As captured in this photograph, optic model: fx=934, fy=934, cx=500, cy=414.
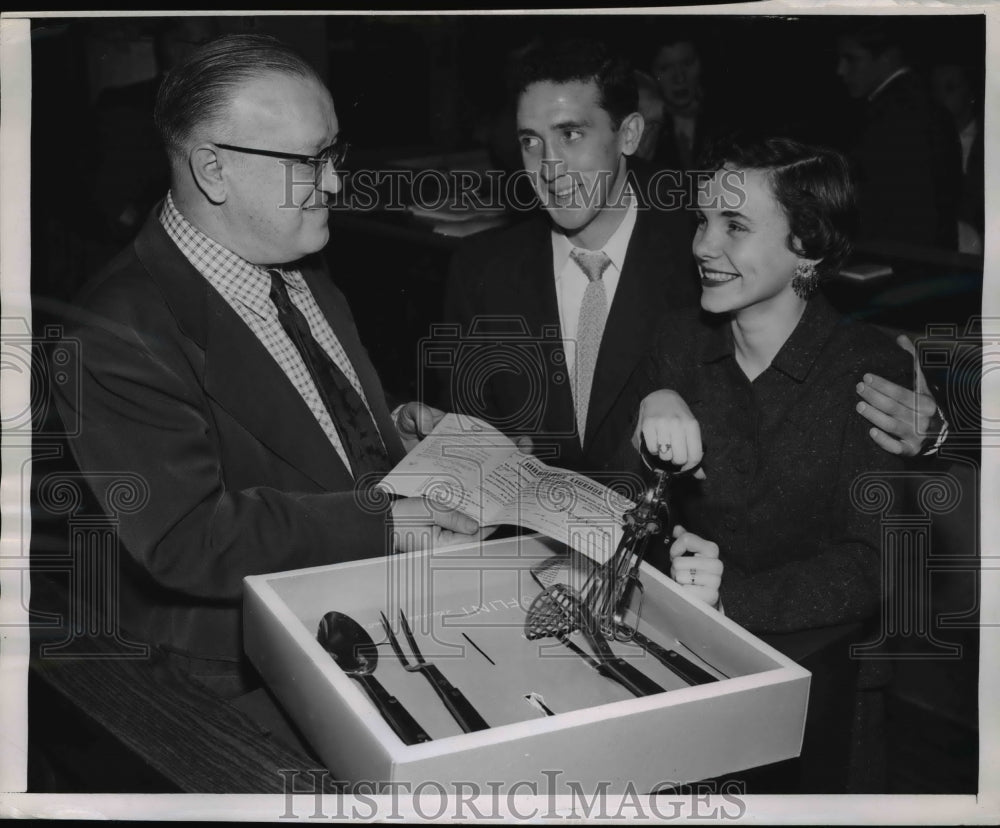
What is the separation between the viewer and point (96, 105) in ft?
3.79

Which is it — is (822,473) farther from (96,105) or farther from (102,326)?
(96,105)

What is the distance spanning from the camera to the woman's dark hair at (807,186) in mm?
1117

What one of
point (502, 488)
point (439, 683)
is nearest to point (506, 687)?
point (439, 683)

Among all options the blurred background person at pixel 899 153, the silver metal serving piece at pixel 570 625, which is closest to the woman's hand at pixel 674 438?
the silver metal serving piece at pixel 570 625

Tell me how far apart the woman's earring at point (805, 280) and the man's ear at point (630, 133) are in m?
0.27

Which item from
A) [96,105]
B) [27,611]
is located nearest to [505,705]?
[27,611]

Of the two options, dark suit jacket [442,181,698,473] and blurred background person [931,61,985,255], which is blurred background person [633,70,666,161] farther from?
blurred background person [931,61,985,255]

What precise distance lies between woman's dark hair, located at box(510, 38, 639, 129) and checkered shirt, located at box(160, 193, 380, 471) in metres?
0.40

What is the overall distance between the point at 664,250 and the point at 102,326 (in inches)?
28.4

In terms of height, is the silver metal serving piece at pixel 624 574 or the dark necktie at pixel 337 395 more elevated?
the dark necktie at pixel 337 395

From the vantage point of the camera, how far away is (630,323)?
1.29m

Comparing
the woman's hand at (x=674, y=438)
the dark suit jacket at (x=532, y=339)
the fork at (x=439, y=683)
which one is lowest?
the fork at (x=439, y=683)

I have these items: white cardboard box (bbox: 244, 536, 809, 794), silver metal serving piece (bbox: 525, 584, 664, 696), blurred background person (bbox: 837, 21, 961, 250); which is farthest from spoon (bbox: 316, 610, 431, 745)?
blurred background person (bbox: 837, 21, 961, 250)

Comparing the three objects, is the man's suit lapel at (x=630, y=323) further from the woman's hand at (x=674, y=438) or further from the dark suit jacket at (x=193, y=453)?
the dark suit jacket at (x=193, y=453)
